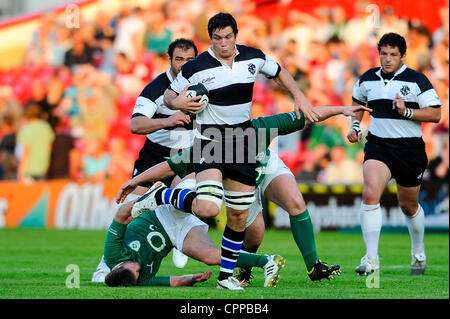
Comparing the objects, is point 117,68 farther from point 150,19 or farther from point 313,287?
point 313,287

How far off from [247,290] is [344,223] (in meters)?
8.65

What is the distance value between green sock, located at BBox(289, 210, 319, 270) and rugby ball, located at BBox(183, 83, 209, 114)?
4.69ft

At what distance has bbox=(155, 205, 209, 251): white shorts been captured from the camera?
7827 millimetres

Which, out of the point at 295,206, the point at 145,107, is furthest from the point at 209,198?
the point at 145,107

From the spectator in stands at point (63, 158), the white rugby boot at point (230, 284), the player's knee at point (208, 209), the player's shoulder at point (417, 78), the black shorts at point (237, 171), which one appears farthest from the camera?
the spectator in stands at point (63, 158)

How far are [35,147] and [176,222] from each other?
12020 mm

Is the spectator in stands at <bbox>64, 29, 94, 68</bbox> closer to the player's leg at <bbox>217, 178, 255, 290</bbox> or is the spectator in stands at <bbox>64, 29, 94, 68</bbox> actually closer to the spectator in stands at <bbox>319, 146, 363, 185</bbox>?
the spectator in stands at <bbox>319, 146, 363, 185</bbox>

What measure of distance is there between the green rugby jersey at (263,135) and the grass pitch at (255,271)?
3.49ft

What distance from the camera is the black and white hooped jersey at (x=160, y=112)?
28.8 feet

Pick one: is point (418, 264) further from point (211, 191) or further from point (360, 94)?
point (211, 191)

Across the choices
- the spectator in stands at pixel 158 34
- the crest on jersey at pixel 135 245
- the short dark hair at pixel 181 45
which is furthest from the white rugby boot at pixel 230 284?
the spectator in stands at pixel 158 34

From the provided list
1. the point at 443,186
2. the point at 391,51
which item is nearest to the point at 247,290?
the point at 391,51

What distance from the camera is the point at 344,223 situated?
15.8 meters

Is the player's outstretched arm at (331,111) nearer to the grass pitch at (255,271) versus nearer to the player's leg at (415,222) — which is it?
the grass pitch at (255,271)
